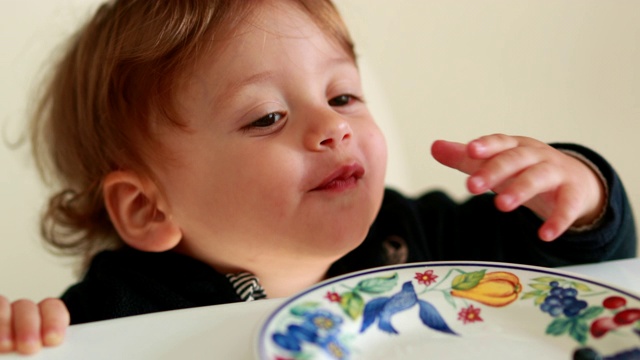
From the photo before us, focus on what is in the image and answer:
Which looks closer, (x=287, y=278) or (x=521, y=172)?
(x=521, y=172)

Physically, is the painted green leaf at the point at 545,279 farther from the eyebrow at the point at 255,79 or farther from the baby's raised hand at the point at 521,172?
the eyebrow at the point at 255,79

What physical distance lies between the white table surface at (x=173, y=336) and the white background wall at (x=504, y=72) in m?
0.87

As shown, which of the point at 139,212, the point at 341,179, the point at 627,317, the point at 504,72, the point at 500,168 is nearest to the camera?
the point at 627,317

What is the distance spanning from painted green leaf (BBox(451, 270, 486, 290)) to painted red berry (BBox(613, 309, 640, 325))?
8 centimetres

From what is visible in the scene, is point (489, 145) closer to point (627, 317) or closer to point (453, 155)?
point (453, 155)

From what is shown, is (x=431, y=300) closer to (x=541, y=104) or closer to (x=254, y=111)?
(x=254, y=111)

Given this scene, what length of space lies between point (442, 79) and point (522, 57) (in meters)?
0.14

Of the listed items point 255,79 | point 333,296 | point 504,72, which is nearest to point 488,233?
point 255,79

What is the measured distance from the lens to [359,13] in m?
1.29

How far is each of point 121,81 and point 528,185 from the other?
1.24 ft

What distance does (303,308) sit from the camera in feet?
1.32

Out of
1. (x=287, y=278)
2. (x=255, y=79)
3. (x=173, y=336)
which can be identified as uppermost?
(x=255, y=79)

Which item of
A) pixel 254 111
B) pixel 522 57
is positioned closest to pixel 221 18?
pixel 254 111

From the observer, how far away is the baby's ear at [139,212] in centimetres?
71
